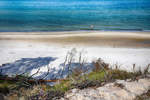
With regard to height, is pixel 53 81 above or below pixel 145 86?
below

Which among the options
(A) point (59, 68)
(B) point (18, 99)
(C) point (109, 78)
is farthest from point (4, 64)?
(C) point (109, 78)

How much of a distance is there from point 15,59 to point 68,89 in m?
4.08

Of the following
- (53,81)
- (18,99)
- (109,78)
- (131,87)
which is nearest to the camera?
(18,99)

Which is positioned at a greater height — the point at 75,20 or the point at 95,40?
the point at 75,20

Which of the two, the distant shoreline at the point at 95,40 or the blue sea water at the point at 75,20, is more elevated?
the blue sea water at the point at 75,20

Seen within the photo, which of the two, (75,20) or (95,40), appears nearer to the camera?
(95,40)

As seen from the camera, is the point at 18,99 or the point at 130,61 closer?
the point at 18,99

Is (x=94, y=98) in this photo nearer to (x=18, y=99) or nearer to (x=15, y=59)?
(x=18, y=99)

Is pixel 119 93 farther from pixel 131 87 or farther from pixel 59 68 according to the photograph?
pixel 59 68

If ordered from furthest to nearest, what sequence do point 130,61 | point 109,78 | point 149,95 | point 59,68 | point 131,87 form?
point 130,61, point 59,68, point 109,78, point 131,87, point 149,95

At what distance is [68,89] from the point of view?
2.78 meters

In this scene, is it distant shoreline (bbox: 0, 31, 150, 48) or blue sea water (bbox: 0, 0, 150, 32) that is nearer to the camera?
distant shoreline (bbox: 0, 31, 150, 48)

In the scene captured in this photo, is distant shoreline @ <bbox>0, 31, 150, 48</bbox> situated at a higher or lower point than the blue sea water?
lower

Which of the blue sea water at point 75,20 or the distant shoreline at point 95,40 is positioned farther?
the blue sea water at point 75,20
